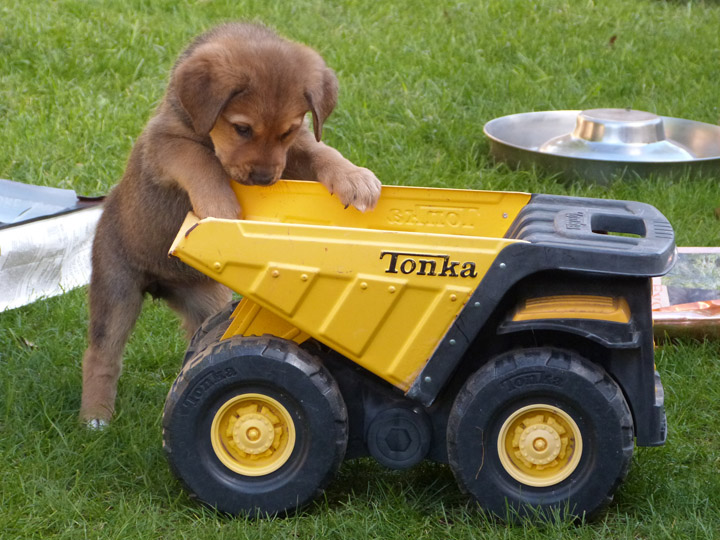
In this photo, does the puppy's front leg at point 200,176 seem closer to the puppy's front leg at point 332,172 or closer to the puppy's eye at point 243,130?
the puppy's eye at point 243,130

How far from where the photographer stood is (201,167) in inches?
130

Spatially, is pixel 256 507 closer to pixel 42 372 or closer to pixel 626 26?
pixel 42 372

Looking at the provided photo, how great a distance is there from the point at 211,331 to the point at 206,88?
0.79 m

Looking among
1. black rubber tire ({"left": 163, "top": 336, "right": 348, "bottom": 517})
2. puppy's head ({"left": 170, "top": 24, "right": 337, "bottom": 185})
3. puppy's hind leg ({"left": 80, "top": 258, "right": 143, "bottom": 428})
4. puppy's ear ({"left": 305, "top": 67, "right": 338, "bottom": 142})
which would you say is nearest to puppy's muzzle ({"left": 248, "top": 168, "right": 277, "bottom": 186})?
puppy's head ({"left": 170, "top": 24, "right": 337, "bottom": 185})

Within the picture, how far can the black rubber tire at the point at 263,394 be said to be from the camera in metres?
2.79

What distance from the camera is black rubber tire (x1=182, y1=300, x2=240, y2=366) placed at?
316cm

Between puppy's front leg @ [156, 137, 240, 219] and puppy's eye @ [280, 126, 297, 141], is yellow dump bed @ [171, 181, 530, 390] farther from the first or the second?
puppy's eye @ [280, 126, 297, 141]

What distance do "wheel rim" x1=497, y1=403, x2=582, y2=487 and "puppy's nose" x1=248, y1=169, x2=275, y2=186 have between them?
1092mm

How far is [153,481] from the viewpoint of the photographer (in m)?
3.13

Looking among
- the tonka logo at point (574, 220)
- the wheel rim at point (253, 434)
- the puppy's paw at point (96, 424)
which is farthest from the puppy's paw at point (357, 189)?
the puppy's paw at point (96, 424)

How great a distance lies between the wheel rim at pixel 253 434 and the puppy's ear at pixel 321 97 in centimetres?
106

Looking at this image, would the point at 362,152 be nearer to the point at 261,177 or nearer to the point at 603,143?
the point at 603,143

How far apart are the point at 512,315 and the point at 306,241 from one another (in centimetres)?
61

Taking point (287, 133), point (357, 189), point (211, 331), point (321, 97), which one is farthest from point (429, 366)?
point (321, 97)
